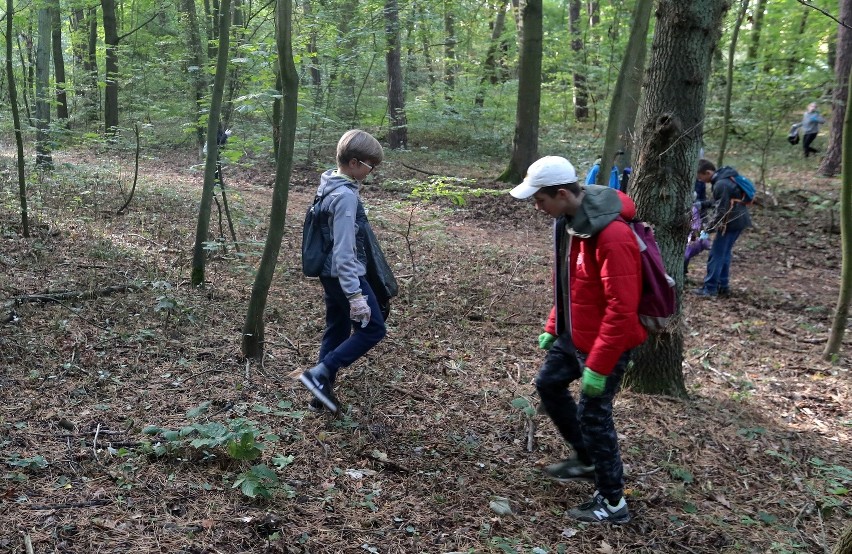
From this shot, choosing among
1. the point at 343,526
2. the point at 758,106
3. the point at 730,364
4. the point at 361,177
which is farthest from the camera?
the point at 758,106

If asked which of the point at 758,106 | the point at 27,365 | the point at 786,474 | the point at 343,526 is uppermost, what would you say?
the point at 758,106

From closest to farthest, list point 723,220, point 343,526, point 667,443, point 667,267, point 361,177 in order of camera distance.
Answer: point 343,526 < point 361,177 < point 667,443 < point 667,267 < point 723,220

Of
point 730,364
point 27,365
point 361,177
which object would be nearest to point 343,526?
point 361,177

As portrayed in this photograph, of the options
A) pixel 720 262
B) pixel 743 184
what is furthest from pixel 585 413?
pixel 743 184

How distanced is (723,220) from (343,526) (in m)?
7.69

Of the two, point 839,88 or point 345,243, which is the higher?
point 839,88

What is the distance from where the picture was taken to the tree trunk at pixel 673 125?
4961 millimetres

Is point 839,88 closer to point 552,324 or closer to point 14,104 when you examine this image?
point 552,324

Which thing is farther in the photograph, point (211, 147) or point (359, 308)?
point (211, 147)

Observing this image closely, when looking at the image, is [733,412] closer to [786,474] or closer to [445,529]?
[786,474]

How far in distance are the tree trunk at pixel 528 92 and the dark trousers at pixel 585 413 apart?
35.6ft

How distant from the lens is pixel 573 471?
13.0 ft

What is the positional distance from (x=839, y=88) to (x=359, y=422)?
15826mm

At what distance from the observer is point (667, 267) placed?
5.19 meters
